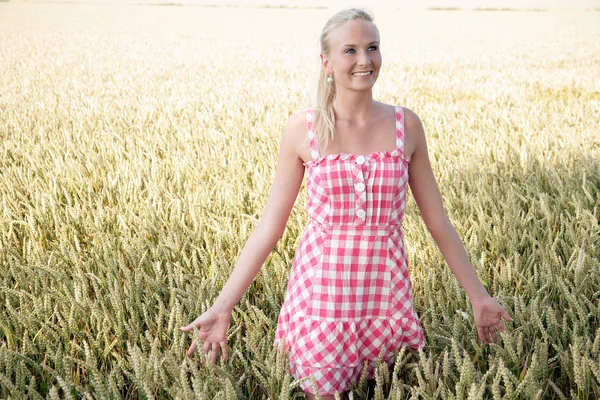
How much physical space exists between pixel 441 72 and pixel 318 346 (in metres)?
8.23

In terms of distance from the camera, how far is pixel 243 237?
259cm

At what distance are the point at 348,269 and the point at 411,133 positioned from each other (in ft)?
1.28

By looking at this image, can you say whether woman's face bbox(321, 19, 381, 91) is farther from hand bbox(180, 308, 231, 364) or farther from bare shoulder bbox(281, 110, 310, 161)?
hand bbox(180, 308, 231, 364)

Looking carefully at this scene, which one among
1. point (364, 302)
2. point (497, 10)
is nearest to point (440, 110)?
point (364, 302)

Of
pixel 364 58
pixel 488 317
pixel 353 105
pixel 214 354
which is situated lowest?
pixel 214 354

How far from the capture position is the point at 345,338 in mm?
1653

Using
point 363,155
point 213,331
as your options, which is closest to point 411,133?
point 363,155

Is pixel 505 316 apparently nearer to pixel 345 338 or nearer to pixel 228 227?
pixel 345 338

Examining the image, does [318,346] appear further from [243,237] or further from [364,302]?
[243,237]

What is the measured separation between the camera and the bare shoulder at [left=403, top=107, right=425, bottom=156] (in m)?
1.62

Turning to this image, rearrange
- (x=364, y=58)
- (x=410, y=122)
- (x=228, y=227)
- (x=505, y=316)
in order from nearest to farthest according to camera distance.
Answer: (x=364, y=58) < (x=410, y=122) < (x=505, y=316) < (x=228, y=227)

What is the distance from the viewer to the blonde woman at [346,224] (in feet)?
5.17

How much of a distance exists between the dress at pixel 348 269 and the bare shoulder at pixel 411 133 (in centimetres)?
2

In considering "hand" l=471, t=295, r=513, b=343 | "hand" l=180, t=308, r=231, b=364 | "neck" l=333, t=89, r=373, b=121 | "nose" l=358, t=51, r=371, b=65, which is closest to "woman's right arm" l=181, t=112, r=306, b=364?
"hand" l=180, t=308, r=231, b=364
